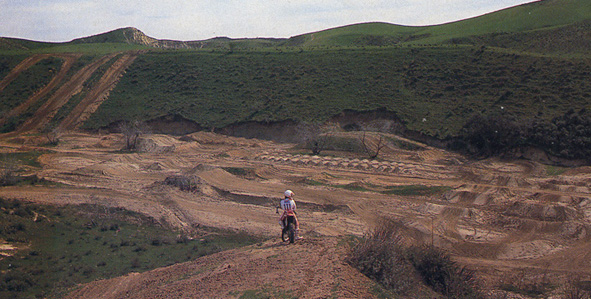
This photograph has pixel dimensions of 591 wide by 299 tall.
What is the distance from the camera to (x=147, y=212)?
19.5 m

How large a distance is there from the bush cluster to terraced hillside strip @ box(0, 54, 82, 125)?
45.1 metres

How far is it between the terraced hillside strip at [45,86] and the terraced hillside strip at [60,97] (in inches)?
52.1

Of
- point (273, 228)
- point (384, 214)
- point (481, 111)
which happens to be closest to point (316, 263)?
point (273, 228)

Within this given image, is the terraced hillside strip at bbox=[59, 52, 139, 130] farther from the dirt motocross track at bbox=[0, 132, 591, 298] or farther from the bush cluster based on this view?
the bush cluster

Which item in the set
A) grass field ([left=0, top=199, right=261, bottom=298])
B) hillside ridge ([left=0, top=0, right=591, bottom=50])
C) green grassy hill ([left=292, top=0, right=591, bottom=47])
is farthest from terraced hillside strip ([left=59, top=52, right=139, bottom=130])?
grass field ([left=0, top=199, right=261, bottom=298])

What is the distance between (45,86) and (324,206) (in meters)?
42.1

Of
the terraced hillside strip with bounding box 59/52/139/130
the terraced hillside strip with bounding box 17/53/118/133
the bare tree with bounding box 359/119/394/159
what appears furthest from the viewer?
the terraced hillside strip with bounding box 59/52/139/130

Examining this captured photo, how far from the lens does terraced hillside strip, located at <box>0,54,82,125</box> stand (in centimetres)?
4719

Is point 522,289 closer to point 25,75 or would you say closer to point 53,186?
point 53,186

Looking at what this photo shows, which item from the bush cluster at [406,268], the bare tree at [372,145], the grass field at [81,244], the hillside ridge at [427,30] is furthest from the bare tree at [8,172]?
the hillside ridge at [427,30]

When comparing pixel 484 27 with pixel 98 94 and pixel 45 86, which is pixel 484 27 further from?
pixel 45 86

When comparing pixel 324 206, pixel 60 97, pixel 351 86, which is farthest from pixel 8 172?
pixel 351 86

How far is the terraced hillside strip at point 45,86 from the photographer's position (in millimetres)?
47188

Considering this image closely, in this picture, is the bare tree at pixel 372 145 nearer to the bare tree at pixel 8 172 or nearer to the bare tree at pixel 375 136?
the bare tree at pixel 375 136
